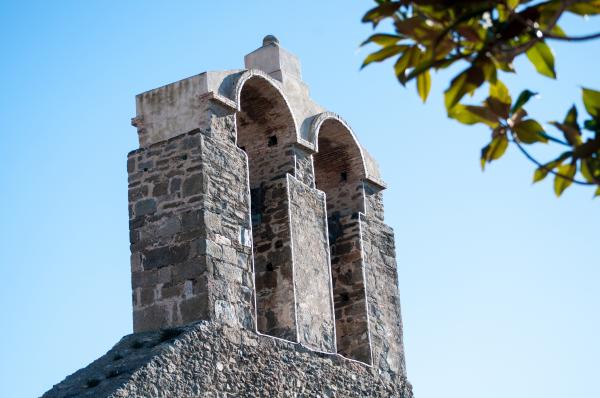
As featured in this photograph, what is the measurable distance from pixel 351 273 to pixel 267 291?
1.34 meters

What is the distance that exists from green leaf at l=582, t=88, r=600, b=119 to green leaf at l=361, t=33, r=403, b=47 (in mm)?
538

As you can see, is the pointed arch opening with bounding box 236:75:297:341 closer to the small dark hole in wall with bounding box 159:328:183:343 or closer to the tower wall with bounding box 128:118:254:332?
the tower wall with bounding box 128:118:254:332

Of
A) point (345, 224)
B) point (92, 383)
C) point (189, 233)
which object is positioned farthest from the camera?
point (345, 224)

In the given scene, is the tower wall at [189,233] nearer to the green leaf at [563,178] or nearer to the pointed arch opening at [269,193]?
the pointed arch opening at [269,193]

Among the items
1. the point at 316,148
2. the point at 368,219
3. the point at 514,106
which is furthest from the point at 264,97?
the point at 514,106

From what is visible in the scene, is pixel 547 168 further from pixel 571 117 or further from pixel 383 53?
pixel 383 53

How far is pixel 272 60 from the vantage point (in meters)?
12.3

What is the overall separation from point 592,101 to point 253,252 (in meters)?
8.36

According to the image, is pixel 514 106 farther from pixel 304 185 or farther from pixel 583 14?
pixel 304 185

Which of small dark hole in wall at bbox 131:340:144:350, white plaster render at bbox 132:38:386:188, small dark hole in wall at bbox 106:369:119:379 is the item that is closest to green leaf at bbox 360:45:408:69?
small dark hole in wall at bbox 106:369:119:379

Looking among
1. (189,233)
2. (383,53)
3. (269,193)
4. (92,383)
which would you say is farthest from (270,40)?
(383,53)

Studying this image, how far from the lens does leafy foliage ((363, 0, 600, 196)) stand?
10.7 ft

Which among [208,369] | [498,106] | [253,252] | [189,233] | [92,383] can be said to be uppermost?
[253,252]

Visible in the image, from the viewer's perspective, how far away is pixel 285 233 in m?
11.4
